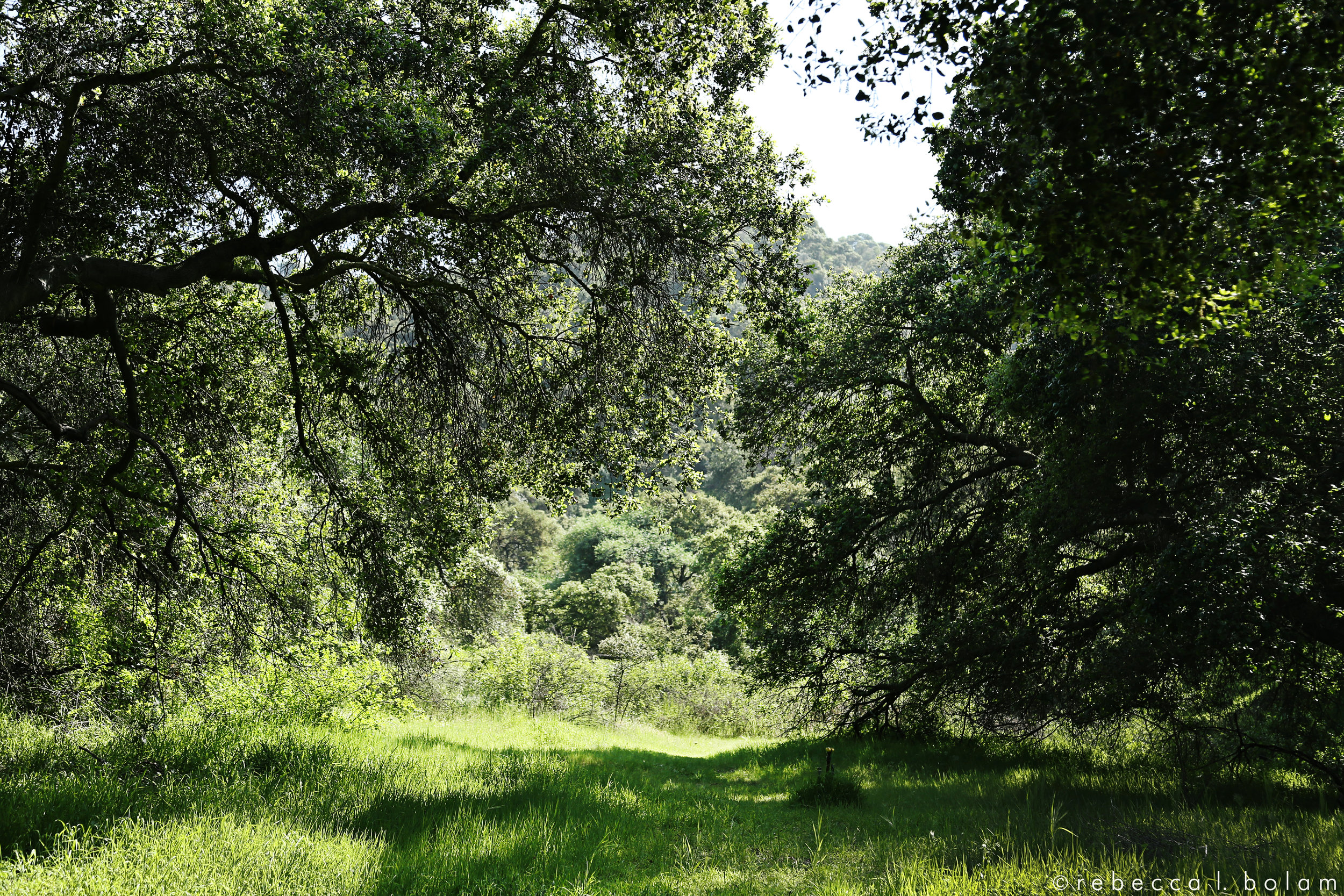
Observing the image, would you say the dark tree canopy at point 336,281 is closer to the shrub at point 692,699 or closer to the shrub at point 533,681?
the shrub at point 533,681

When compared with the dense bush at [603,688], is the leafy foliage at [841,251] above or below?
above

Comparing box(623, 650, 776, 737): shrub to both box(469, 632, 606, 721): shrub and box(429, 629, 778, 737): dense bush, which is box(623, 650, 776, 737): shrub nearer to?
box(429, 629, 778, 737): dense bush

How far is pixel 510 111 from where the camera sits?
6113mm

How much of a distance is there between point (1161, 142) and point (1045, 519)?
17.1 feet

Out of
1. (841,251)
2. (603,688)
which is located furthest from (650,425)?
(841,251)

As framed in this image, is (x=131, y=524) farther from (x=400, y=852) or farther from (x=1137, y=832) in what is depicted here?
(x=1137, y=832)

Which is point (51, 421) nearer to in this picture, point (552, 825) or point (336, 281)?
point (336, 281)

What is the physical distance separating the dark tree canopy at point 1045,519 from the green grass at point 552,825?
4.05ft

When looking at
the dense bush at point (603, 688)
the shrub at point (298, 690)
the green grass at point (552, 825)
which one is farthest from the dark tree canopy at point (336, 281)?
the dense bush at point (603, 688)

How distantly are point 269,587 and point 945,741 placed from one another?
32.9ft

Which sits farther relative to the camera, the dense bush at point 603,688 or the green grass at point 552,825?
the dense bush at point 603,688

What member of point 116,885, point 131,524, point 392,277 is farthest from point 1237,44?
point 131,524

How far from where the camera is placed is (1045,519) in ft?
25.9

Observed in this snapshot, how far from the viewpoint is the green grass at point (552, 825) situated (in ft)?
14.0
